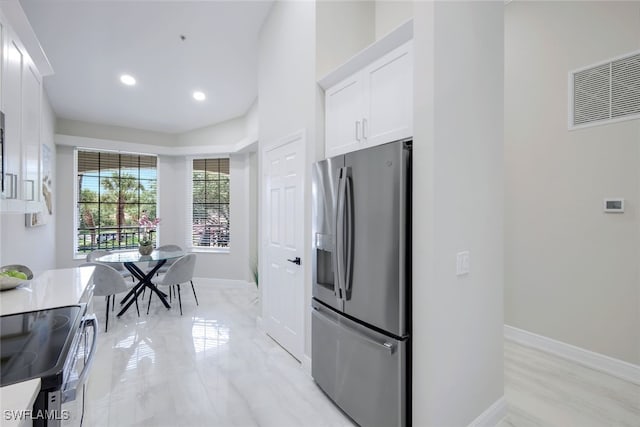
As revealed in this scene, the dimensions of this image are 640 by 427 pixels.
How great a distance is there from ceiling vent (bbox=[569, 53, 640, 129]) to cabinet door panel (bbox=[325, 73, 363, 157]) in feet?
7.05

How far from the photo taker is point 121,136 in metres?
5.50

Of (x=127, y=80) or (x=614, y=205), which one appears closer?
(x=614, y=205)

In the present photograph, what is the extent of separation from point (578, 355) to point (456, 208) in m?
2.33

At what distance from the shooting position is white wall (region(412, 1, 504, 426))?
1.64 m

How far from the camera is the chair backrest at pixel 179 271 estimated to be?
4129mm

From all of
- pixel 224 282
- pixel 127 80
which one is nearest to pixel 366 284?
pixel 127 80

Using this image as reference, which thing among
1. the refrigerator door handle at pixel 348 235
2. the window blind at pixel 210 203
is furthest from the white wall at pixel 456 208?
the window blind at pixel 210 203

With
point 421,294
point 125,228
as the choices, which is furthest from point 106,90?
point 421,294

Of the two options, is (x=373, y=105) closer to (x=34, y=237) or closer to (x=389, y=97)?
(x=389, y=97)

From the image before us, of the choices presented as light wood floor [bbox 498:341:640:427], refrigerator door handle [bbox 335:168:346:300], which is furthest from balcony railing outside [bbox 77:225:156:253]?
light wood floor [bbox 498:341:640:427]

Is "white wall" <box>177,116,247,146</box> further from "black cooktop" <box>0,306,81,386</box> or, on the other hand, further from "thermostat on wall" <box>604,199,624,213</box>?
"thermostat on wall" <box>604,199,624,213</box>

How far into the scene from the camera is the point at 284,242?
318cm

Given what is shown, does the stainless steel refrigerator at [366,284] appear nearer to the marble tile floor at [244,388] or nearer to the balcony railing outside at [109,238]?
the marble tile floor at [244,388]

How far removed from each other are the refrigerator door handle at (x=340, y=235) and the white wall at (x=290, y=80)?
0.65 meters
